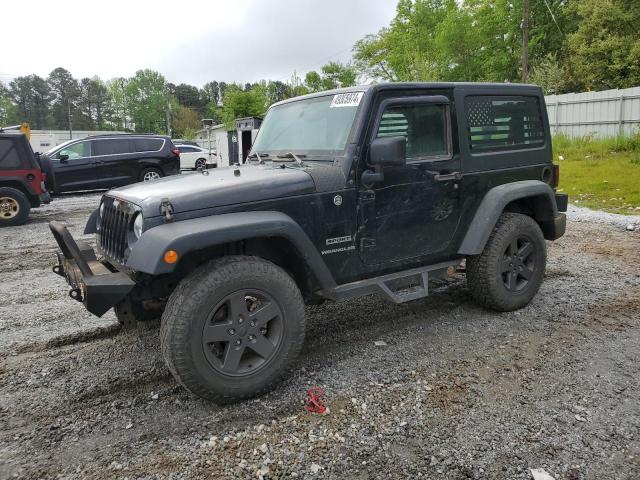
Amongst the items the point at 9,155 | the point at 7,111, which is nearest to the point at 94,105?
the point at 7,111

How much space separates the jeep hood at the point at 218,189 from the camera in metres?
3.09

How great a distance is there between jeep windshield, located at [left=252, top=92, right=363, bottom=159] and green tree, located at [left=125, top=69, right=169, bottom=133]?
87423 mm

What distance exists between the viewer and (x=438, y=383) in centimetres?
342

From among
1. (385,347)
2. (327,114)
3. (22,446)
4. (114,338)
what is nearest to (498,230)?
(385,347)

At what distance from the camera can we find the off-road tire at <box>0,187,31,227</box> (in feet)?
33.4

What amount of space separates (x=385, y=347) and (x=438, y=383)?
2.20 feet

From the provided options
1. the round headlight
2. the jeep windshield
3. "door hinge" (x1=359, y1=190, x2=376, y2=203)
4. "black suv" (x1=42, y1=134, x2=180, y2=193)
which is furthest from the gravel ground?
"black suv" (x1=42, y1=134, x2=180, y2=193)

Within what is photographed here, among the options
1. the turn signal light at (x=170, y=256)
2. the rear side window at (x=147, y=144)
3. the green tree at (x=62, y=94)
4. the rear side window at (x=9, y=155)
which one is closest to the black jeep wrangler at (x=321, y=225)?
the turn signal light at (x=170, y=256)

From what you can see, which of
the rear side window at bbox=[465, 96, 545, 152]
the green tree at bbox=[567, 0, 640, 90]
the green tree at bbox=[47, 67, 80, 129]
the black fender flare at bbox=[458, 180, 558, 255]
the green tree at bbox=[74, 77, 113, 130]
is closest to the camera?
the black fender flare at bbox=[458, 180, 558, 255]

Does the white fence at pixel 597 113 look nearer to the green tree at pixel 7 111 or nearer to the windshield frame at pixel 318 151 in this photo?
the windshield frame at pixel 318 151

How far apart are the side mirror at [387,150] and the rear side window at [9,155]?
948 centimetres

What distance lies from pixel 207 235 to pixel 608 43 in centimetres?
3256

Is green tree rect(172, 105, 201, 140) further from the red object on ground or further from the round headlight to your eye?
the red object on ground

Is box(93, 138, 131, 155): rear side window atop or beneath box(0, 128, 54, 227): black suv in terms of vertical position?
atop
